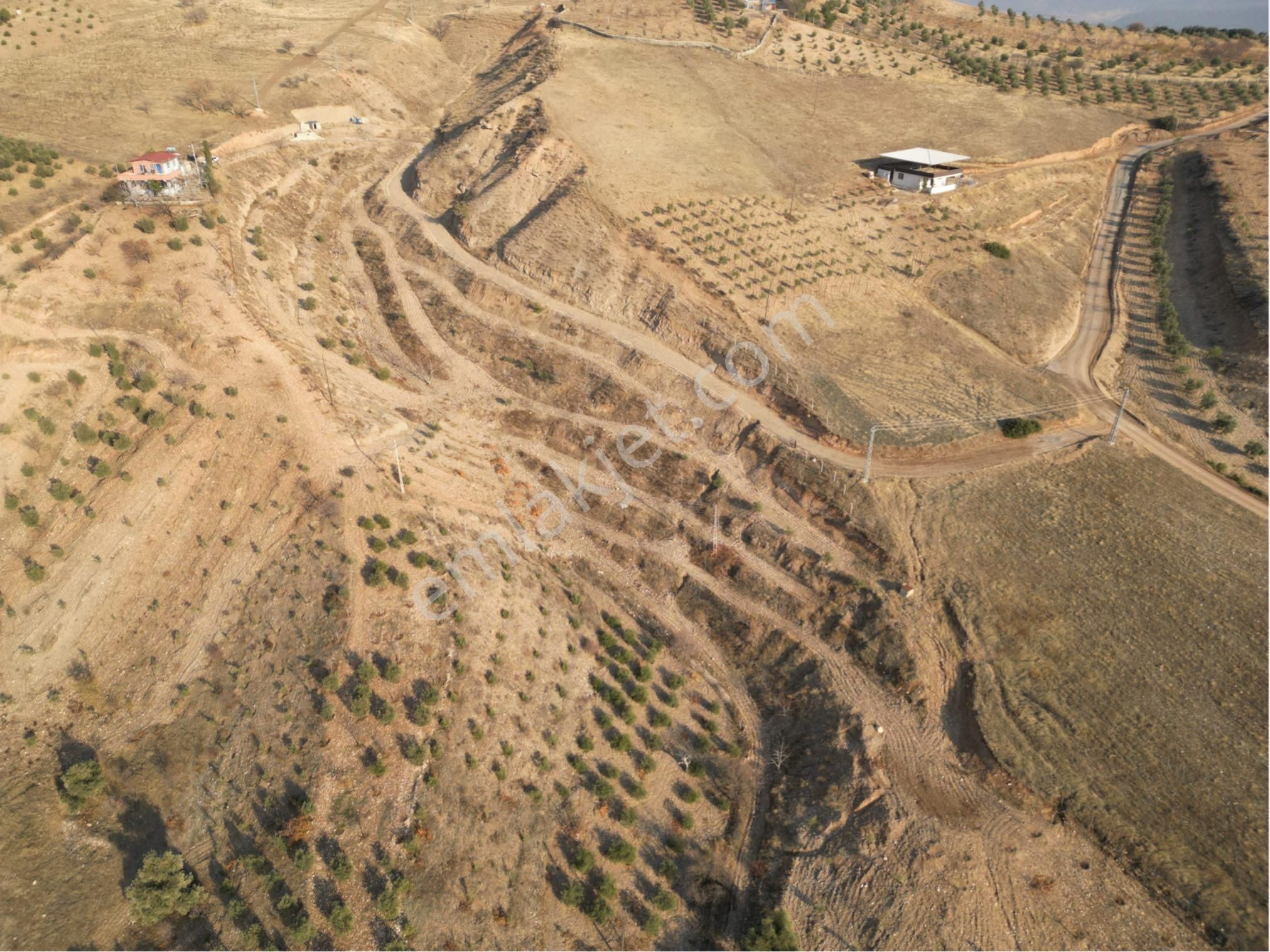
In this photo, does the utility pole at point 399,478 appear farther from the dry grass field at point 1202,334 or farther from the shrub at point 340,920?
the dry grass field at point 1202,334

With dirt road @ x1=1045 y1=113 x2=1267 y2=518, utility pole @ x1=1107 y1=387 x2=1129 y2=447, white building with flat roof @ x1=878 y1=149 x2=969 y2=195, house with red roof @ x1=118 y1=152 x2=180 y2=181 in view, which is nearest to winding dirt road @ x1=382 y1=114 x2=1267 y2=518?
dirt road @ x1=1045 y1=113 x2=1267 y2=518

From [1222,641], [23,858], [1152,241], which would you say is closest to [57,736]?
[23,858]

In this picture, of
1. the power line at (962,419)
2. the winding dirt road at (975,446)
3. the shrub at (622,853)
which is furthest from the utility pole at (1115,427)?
the shrub at (622,853)

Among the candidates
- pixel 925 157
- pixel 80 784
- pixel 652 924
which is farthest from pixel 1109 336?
pixel 80 784

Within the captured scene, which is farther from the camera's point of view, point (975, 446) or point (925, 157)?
point (925, 157)

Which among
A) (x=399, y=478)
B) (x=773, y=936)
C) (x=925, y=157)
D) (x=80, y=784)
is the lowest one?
(x=773, y=936)

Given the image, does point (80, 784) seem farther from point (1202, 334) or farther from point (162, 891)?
point (1202, 334)

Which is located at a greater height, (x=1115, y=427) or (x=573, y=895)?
(x=1115, y=427)
